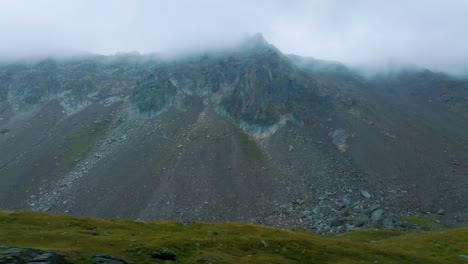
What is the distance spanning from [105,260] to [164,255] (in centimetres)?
617

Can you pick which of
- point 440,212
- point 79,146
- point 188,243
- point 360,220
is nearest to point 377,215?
point 360,220

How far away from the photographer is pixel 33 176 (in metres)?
161

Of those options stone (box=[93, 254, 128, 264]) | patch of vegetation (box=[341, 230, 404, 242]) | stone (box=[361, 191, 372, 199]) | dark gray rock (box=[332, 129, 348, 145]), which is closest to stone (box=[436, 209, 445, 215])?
stone (box=[361, 191, 372, 199])

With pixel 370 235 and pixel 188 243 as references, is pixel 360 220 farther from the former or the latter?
pixel 188 243

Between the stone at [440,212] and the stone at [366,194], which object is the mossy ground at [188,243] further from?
the stone at [366,194]

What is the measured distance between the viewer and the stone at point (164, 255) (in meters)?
43.9

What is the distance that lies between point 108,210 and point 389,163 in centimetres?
9225

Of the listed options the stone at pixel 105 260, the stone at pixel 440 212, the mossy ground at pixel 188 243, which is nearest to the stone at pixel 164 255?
the mossy ground at pixel 188 243

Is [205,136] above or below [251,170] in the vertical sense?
above

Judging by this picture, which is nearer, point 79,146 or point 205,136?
point 205,136

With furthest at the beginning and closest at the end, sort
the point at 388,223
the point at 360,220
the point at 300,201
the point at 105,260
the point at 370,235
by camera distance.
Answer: the point at 300,201, the point at 360,220, the point at 388,223, the point at 370,235, the point at 105,260

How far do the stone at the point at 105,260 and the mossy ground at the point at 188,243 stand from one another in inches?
31.0

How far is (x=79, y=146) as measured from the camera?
613 feet

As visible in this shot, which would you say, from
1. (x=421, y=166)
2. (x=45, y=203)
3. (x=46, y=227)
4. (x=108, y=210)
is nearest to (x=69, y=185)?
(x=45, y=203)
